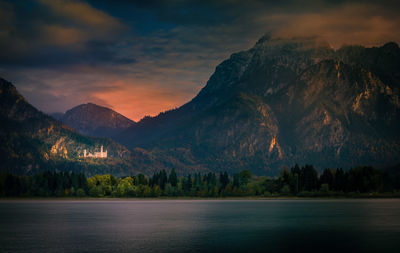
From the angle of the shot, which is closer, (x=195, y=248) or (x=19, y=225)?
(x=195, y=248)

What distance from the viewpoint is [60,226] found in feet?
449

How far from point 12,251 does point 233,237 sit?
151 feet

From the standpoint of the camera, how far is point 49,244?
316ft

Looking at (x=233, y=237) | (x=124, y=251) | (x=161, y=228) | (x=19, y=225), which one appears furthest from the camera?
(x=19, y=225)

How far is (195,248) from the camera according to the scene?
8938 centimetres

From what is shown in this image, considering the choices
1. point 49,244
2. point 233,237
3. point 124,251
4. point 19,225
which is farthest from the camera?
point 19,225

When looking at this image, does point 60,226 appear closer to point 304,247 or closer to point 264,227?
point 264,227

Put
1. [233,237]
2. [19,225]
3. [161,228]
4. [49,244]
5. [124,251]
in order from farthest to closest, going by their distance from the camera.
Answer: [19,225]
[161,228]
[233,237]
[49,244]
[124,251]

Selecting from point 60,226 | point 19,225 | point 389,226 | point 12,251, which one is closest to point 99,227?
point 60,226

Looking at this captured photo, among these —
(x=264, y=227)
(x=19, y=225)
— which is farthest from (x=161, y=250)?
(x=19, y=225)

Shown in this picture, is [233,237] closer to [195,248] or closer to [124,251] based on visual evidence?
[195,248]

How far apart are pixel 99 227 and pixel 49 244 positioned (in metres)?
38.0

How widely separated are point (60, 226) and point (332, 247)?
79.0m

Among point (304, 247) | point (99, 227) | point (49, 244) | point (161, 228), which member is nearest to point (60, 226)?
point (99, 227)
